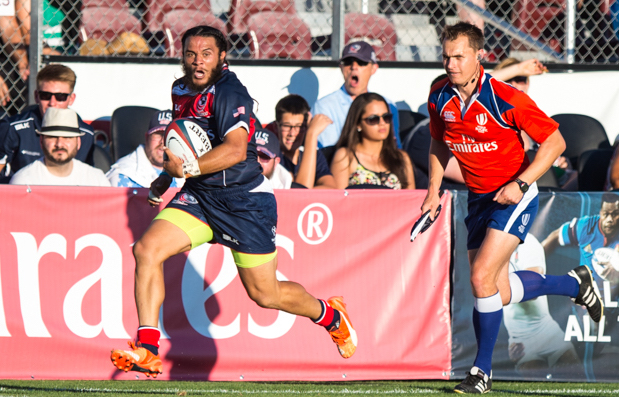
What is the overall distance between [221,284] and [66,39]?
14.6ft

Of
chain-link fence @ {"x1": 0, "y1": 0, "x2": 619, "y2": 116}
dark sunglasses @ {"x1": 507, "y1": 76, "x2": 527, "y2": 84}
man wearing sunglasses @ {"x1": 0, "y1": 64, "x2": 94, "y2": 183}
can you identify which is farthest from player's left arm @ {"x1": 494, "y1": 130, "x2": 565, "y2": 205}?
chain-link fence @ {"x1": 0, "y1": 0, "x2": 619, "y2": 116}

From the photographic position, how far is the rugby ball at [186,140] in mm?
4715

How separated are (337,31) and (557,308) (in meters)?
4.24

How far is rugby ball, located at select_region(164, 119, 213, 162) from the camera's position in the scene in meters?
4.71

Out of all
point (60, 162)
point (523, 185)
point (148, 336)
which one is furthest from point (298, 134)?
point (148, 336)

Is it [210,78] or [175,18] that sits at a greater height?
[175,18]

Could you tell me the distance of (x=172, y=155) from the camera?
4.66 m

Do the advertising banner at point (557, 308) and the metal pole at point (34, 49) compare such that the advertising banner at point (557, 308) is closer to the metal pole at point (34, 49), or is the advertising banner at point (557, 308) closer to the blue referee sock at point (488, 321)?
the blue referee sock at point (488, 321)

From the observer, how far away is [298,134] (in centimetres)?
782

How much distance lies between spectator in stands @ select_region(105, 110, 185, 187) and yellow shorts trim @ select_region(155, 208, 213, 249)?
188cm

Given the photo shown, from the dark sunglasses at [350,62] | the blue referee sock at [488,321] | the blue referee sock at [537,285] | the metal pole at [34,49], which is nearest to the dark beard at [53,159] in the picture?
the metal pole at [34,49]

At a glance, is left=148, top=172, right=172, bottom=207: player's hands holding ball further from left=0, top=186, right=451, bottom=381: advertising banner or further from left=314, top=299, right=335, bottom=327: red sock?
left=314, top=299, right=335, bottom=327: red sock

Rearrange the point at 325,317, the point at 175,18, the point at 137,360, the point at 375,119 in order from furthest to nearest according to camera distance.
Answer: the point at 175,18
the point at 375,119
the point at 325,317
the point at 137,360

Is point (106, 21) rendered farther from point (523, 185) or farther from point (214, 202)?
point (523, 185)
